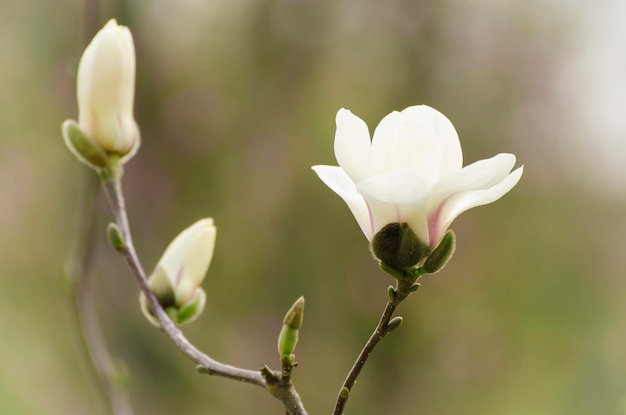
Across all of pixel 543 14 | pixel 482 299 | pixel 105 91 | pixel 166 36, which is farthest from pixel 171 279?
pixel 543 14

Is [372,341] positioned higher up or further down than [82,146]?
further down

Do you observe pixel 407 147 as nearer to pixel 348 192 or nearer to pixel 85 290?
pixel 348 192

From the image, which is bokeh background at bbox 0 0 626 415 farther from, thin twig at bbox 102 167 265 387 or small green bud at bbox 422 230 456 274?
small green bud at bbox 422 230 456 274

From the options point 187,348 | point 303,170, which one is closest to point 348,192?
point 187,348

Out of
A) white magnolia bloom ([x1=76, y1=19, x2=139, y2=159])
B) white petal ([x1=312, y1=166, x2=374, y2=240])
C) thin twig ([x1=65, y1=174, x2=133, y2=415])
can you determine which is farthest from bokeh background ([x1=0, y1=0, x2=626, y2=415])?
white petal ([x1=312, y1=166, x2=374, y2=240])

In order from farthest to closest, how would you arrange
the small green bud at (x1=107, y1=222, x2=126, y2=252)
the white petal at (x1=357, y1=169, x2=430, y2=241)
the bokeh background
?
the bokeh background → the small green bud at (x1=107, y1=222, x2=126, y2=252) → the white petal at (x1=357, y1=169, x2=430, y2=241)

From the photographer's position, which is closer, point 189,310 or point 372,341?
point 372,341
